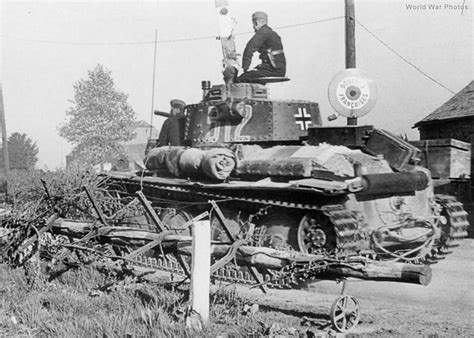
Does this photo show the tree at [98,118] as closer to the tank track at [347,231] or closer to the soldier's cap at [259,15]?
the soldier's cap at [259,15]


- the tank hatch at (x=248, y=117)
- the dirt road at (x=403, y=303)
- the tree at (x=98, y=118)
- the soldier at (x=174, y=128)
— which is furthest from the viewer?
the tree at (x=98, y=118)

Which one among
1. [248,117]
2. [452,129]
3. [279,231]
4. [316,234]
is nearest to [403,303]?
[316,234]

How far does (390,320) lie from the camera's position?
6254 mm

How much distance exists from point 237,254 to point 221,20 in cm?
633

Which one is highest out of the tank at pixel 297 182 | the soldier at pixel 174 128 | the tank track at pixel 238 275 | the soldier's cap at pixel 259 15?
the soldier's cap at pixel 259 15

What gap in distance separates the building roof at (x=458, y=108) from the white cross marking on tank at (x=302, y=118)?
662 centimetres

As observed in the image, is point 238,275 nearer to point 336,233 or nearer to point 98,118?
point 336,233

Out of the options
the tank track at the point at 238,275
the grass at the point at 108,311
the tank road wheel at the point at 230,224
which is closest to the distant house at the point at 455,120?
the tank road wheel at the point at 230,224

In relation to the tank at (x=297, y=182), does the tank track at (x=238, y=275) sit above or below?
below

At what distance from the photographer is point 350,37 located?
1267 cm

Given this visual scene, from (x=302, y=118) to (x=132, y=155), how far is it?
42146mm

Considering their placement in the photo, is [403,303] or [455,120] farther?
[455,120]

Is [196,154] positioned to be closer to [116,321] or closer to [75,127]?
[116,321]

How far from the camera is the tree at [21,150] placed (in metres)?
48.8
